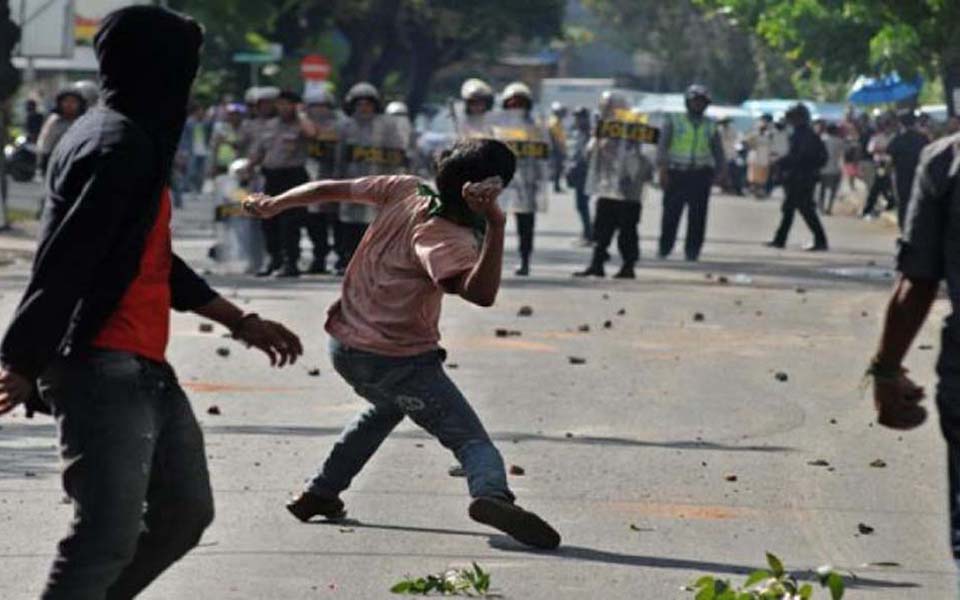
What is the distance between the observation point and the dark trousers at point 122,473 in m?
6.04

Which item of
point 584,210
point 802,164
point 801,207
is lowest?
point 584,210

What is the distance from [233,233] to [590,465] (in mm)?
15369

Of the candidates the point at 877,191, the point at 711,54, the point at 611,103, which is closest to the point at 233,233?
the point at 611,103

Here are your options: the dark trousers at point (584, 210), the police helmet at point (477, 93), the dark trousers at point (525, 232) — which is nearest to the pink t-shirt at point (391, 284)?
the police helmet at point (477, 93)

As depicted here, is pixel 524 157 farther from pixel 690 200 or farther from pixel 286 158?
pixel 690 200

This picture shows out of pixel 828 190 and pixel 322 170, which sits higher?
pixel 322 170

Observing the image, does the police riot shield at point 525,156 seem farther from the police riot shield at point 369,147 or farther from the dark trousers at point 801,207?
the dark trousers at point 801,207

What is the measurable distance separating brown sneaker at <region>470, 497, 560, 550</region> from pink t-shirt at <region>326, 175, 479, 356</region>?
1.99 ft

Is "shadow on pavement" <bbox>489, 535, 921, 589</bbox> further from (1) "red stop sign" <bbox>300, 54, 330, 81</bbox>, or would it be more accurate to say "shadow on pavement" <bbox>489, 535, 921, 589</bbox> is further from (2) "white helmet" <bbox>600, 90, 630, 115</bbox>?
(1) "red stop sign" <bbox>300, 54, 330, 81</bbox>

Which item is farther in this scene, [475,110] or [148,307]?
[475,110]

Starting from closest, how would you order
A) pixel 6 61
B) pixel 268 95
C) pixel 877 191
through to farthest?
pixel 268 95, pixel 6 61, pixel 877 191

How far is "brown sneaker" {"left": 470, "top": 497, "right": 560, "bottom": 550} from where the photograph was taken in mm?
9508

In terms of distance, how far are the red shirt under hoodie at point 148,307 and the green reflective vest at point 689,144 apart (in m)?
23.2

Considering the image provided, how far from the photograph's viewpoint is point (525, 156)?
26.7 m
